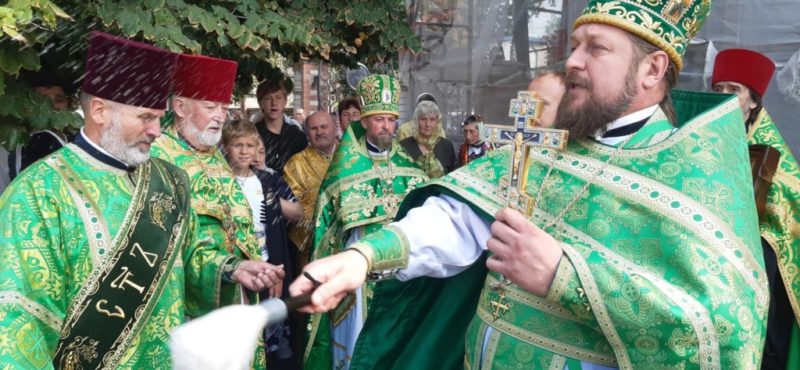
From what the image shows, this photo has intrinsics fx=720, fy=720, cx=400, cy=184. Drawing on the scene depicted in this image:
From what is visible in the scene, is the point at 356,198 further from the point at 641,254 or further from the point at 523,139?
the point at 641,254

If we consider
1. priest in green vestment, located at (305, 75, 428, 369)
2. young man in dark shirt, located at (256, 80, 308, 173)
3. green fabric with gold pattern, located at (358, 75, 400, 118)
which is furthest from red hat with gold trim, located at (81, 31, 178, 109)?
young man in dark shirt, located at (256, 80, 308, 173)

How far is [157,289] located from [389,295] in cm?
101

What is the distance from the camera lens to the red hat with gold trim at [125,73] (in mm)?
2893

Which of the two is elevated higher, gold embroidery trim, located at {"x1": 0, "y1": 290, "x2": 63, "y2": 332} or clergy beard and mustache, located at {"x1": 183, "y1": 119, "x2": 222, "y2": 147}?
clergy beard and mustache, located at {"x1": 183, "y1": 119, "x2": 222, "y2": 147}

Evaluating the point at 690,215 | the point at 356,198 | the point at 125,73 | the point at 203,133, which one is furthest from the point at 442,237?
the point at 356,198

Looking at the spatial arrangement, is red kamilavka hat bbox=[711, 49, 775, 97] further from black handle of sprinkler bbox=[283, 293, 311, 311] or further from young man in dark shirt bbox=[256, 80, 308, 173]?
young man in dark shirt bbox=[256, 80, 308, 173]

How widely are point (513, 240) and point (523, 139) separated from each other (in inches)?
12.8

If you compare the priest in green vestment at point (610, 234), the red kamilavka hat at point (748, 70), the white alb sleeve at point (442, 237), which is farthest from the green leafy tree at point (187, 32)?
the red kamilavka hat at point (748, 70)

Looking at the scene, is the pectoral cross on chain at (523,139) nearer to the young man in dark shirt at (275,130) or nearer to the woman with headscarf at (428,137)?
the young man in dark shirt at (275,130)

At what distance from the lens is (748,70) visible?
4207 mm

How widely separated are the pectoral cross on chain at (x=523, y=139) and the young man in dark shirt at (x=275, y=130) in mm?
4936

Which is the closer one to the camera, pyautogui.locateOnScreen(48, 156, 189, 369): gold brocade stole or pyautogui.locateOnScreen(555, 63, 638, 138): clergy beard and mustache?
pyautogui.locateOnScreen(555, 63, 638, 138): clergy beard and mustache

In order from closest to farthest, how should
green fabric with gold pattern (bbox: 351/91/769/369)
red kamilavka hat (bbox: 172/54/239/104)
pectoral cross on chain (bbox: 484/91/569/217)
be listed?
1. green fabric with gold pattern (bbox: 351/91/769/369)
2. pectoral cross on chain (bbox: 484/91/569/217)
3. red kamilavka hat (bbox: 172/54/239/104)

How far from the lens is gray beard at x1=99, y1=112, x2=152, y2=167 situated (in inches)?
113
